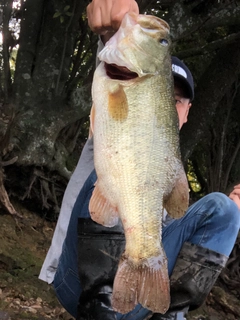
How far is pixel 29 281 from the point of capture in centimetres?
453

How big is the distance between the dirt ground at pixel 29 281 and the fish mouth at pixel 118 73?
2580 millimetres

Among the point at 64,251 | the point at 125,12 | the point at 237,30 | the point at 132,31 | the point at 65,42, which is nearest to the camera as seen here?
the point at 132,31

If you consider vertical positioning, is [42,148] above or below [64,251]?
above

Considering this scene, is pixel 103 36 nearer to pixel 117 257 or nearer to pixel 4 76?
pixel 117 257

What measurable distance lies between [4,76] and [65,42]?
0.77m

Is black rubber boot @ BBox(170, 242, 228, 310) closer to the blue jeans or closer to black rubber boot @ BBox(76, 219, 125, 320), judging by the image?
the blue jeans

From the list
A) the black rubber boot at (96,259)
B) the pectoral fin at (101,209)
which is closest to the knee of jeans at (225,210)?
the black rubber boot at (96,259)

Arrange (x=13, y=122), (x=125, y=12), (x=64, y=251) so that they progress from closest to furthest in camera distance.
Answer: (x=125, y=12)
(x=64, y=251)
(x=13, y=122)

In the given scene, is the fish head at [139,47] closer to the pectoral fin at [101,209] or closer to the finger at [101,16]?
the finger at [101,16]

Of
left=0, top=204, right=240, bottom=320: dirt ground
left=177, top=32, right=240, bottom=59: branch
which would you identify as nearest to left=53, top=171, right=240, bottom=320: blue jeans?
left=0, top=204, right=240, bottom=320: dirt ground

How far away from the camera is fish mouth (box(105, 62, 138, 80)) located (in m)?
1.98

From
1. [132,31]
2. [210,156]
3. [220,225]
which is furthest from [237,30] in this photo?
[132,31]

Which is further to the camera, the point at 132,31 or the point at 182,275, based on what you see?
the point at 182,275

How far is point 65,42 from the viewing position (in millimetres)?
5559
